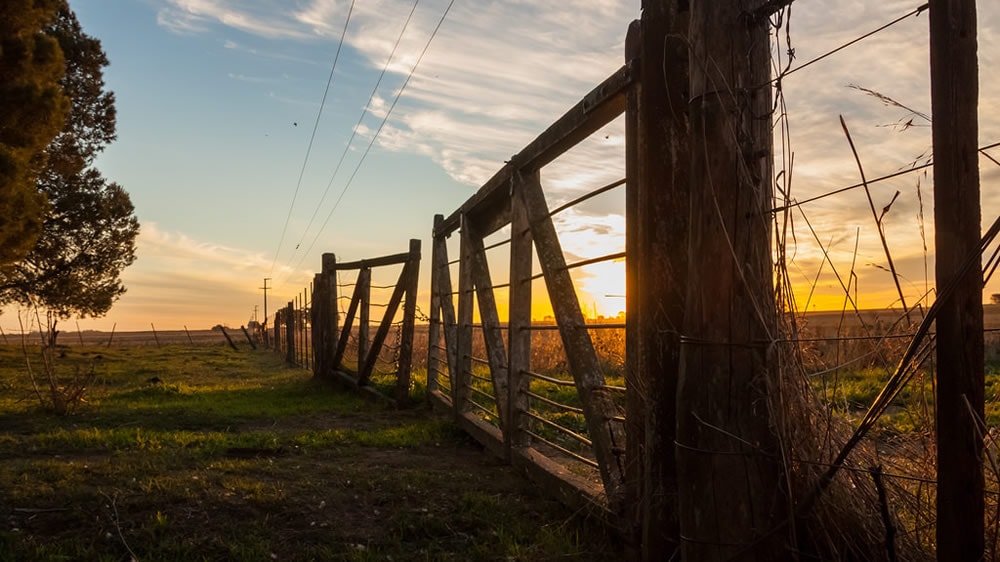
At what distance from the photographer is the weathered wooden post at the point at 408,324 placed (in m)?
8.23

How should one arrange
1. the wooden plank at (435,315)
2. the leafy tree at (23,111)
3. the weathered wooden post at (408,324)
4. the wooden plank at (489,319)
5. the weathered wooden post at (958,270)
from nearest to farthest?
the weathered wooden post at (958,270)
the wooden plank at (489,319)
the wooden plank at (435,315)
the weathered wooden post at (408,324)
the leafy tree at (23,111)

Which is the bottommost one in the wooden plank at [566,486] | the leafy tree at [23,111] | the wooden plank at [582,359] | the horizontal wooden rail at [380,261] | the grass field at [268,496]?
the grass field at [268,496]

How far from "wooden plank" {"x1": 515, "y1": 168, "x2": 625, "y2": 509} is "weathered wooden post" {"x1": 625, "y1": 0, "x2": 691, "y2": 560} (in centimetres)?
43

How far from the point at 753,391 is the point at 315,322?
11.4m

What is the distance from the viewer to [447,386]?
858 cm

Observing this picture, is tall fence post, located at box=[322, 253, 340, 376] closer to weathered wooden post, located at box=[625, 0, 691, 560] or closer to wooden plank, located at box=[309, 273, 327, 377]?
wooden plank, located at box=[309, 273, 327, 377]

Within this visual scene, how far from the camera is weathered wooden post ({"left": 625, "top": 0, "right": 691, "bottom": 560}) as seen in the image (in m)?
2.58

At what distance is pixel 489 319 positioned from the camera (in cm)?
573

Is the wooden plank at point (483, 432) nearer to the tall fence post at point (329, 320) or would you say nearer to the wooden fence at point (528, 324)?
the wooden fence at point (528, 324)

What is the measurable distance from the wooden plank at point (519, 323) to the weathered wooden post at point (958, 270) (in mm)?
3214

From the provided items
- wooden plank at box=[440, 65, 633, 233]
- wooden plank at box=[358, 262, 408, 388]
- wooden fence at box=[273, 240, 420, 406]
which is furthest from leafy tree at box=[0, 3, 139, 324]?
wooden plank at box=[440, 65, 633, 233]

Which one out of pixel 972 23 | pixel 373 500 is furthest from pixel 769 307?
pixel 373 500

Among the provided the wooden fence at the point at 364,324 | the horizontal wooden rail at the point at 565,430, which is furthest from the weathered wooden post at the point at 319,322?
the horizontal wooden rail at the point at 565,430

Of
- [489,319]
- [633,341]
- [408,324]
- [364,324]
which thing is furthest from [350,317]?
[633,341]
